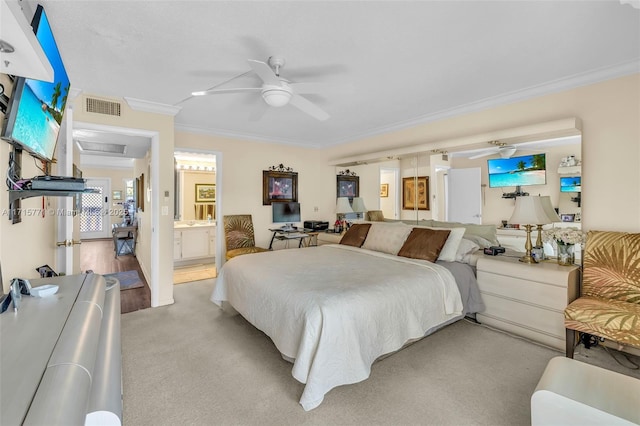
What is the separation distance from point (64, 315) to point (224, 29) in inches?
77.8

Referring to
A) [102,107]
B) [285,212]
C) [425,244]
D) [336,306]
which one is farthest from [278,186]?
[336,306]

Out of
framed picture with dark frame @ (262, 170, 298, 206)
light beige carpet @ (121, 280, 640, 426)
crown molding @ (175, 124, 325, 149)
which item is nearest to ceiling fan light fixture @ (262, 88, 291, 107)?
light beige carpet @ (121, 280, 640, 426)

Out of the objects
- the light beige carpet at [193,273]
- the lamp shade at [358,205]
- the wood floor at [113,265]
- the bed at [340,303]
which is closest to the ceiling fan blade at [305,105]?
the bed at [340,303]

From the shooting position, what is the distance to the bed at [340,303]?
1.80 meters

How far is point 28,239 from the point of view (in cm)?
170

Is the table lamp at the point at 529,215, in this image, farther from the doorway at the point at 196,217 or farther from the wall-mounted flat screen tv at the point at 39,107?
the doorway at the point at 196,217

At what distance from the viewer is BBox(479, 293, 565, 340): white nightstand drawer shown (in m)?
2.51

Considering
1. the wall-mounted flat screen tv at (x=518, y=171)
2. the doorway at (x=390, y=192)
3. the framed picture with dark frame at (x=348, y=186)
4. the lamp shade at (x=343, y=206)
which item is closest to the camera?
the wall-mounted flat screen tv at (x=518, y=171)

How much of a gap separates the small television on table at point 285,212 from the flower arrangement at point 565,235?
3934mm

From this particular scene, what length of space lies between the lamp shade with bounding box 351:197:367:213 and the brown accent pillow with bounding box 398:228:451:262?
1.54 metres

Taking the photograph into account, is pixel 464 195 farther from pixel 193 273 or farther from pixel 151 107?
pixel 193 273

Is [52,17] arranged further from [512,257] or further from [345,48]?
[512,257]

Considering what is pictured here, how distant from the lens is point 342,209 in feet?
17.9

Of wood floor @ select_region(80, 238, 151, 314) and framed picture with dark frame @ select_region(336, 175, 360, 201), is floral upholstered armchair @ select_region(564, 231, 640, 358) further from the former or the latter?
wood floor @ select_region(80, 238, 151, 314)
